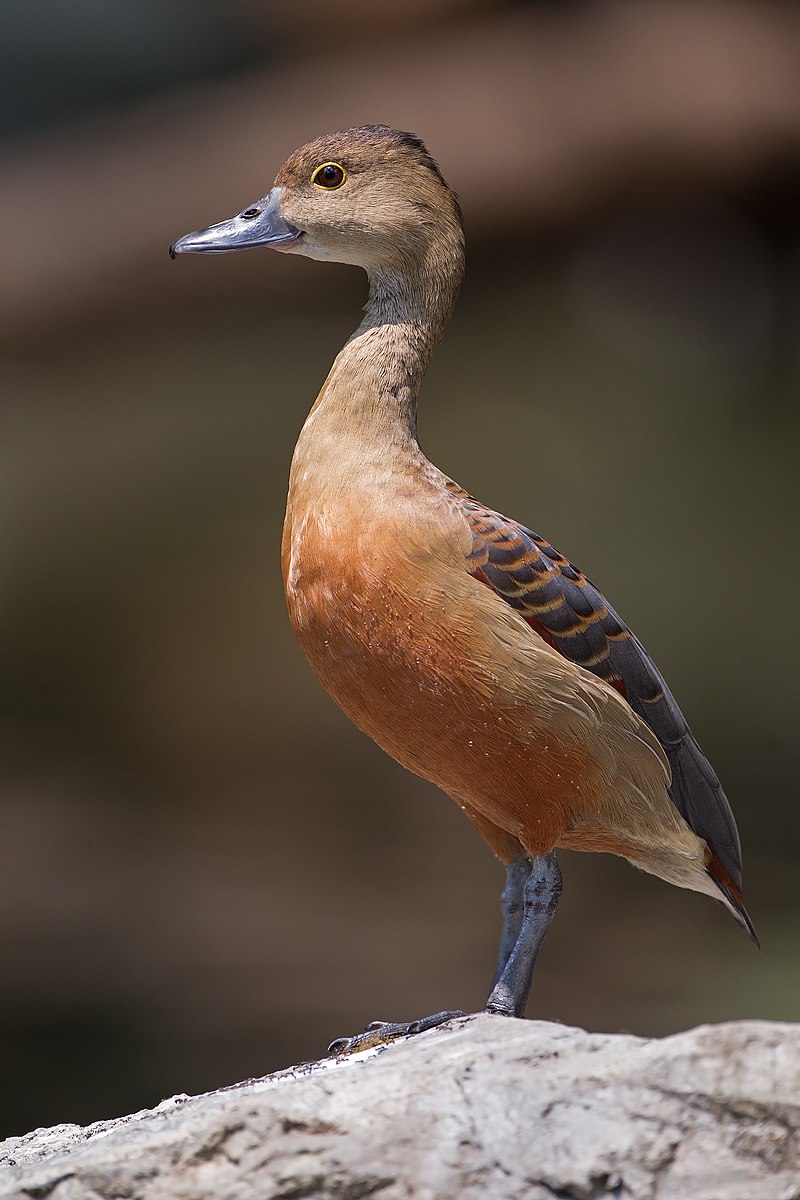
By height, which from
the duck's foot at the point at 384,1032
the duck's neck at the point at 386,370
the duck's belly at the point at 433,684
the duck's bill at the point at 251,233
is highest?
the duck's bill at the point at 251,233

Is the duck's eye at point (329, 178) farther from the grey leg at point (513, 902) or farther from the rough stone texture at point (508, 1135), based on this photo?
the rough stone texture at point (508, 1135)

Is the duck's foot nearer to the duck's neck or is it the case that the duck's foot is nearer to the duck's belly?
the duck's belly

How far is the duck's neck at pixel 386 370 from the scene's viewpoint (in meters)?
2.85

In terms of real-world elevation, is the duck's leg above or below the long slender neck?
below

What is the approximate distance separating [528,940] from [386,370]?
1.28 meters

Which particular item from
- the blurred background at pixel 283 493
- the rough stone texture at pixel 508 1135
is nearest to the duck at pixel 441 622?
the rough stone texture at pixel 508 1135

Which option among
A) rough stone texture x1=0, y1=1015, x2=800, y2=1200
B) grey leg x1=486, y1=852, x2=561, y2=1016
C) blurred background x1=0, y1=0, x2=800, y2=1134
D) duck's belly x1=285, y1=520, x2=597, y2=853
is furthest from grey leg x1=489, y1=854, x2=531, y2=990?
blurred background x1=0, y1=0, x2=800, y2=1134

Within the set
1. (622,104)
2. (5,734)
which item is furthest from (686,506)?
(5,734)

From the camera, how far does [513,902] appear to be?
9.82ft

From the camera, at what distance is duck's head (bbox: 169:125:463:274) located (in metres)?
3.01

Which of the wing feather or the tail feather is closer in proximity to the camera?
the wing feather

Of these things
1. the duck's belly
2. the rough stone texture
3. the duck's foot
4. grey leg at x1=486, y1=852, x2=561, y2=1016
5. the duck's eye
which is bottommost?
the rough stone texture

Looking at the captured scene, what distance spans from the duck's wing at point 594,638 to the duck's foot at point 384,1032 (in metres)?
0.72

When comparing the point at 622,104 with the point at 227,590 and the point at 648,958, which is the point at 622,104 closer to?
the point at 227,590
